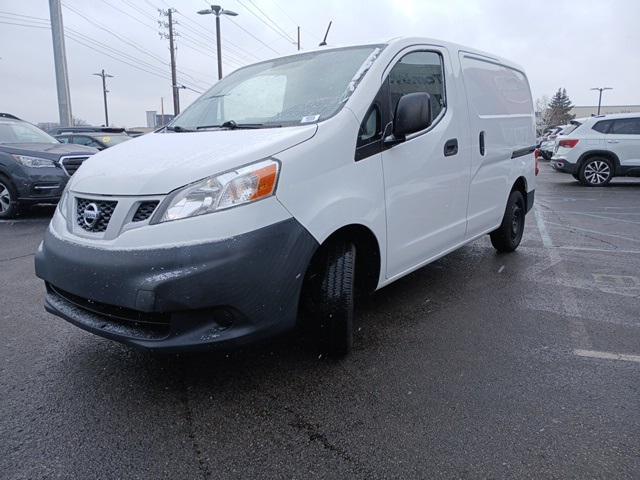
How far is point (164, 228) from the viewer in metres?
2.24

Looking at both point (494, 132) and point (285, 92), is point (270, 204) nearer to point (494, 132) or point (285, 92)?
point (285, 92)

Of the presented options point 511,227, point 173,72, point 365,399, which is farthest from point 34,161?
point 173,72

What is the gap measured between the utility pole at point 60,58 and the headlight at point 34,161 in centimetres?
1032

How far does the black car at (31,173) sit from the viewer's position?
24.5 ft

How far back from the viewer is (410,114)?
116 inches

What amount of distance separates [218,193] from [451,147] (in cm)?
211

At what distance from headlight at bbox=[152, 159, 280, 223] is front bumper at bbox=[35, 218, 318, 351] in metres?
0.17

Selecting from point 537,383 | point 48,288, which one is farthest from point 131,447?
point 537,383

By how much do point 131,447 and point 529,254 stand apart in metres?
4.74

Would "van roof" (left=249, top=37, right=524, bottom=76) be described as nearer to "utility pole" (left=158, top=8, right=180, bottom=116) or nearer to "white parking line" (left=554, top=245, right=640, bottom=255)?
"white parking line" (left=554, top=245, right=640, bottom=255)

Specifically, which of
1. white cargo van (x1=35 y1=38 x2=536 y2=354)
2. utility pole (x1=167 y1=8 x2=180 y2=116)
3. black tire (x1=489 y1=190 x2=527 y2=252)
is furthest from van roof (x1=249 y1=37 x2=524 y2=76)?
utility pole (x1=167 y1=8 x2=180 y2=116)

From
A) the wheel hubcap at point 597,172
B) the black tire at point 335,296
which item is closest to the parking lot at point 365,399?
the black tire at point 335,296

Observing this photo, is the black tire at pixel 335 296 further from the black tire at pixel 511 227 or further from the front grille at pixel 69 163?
the front grille at pixel 69 163

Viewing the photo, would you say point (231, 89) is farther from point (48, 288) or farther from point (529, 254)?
point (529, 254)
